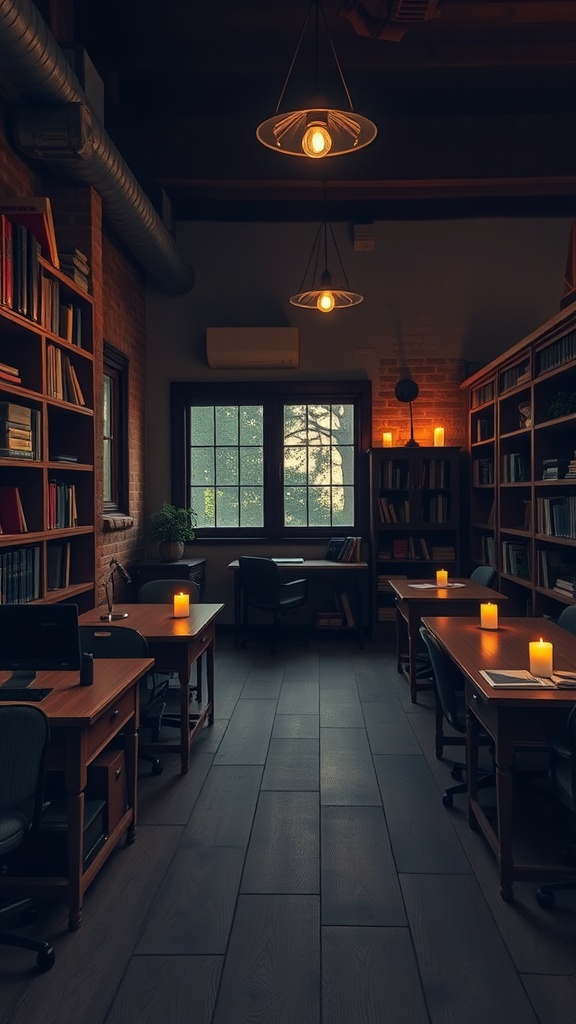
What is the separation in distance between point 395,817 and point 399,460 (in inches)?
173

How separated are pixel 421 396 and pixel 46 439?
14.6 ft

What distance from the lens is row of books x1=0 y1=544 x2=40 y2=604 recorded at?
355 centimetres

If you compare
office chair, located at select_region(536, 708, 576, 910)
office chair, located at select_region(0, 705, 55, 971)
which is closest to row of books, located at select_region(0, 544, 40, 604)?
office chair, located at select_region(0, 705, 55, 971)

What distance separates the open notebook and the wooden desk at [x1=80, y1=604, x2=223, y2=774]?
158 cm

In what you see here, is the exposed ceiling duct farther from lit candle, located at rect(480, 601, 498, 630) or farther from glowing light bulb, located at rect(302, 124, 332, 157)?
lit candle, located at rect(480, 601, 498, 630)

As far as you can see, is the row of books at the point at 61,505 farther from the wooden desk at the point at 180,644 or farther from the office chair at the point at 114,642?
the office chair at the point at 114,642

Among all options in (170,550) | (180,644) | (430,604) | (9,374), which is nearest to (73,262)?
(9,374)

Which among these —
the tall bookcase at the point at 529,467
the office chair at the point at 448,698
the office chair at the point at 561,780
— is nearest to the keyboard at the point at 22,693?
the office chair at the point at 448,698

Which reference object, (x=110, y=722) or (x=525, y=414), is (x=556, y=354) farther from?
(x=110, y=722)

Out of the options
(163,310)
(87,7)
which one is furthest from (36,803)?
(163,310)

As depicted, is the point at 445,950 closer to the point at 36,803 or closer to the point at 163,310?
the point at 36,803

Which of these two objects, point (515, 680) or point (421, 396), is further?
point (421, 396)

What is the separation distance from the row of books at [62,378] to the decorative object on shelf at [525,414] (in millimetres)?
3237

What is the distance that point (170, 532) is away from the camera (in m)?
6.77
